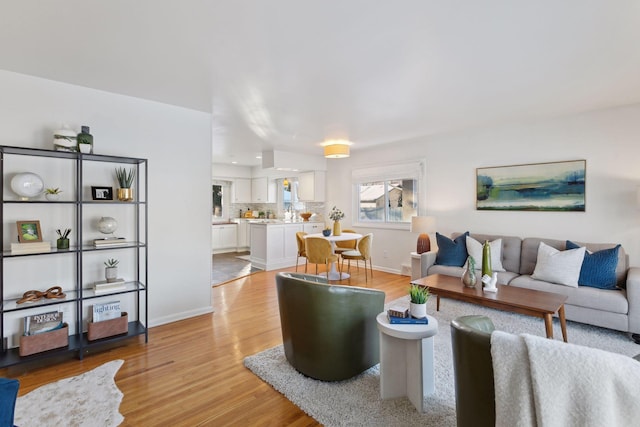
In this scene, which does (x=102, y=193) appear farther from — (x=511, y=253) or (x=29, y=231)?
(x=511, y=253)

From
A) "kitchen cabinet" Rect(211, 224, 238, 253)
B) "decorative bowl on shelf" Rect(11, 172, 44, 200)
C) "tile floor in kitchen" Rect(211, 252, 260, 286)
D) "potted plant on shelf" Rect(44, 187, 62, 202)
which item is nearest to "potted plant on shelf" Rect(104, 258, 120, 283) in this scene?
"potted plant on shelf" Rect(44, 187, 62, 202)

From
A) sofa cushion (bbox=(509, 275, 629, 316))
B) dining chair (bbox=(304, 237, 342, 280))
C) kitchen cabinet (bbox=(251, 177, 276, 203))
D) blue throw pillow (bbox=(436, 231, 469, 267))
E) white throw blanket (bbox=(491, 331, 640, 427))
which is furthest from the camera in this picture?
kitchen cabinet (bbox=(251, 177, 276, 203))

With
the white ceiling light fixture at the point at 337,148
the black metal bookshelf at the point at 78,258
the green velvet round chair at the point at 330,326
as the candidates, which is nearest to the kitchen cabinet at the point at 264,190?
the white ceiling light fixture at the point at 337,148

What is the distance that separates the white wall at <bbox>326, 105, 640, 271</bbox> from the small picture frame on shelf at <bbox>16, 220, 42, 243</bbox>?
199 inches

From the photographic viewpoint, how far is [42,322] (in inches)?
103

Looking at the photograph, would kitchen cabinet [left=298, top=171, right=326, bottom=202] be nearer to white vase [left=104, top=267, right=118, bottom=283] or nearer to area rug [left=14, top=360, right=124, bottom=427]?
white vase [left=104, top=267, right=118, bottom=283]

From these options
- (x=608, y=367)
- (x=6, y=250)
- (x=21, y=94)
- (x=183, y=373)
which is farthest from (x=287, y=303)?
(x=21, y=94)

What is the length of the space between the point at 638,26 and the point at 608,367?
2274mm

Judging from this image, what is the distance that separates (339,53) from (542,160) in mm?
3396

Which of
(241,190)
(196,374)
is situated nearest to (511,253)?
(196,374)

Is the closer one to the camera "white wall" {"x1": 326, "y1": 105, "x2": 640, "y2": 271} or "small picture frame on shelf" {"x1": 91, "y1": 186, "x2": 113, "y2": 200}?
"small picture frame on shelf" {"x1": 91, "y1": 186, "x2": 113, "y2": 200}

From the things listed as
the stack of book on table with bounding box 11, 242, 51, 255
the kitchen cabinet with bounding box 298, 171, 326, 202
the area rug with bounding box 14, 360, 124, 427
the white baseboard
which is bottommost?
the area rug with bounding box 14, 360, 124, 427

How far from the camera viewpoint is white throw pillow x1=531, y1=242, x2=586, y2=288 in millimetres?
3332

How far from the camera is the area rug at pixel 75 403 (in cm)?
191
